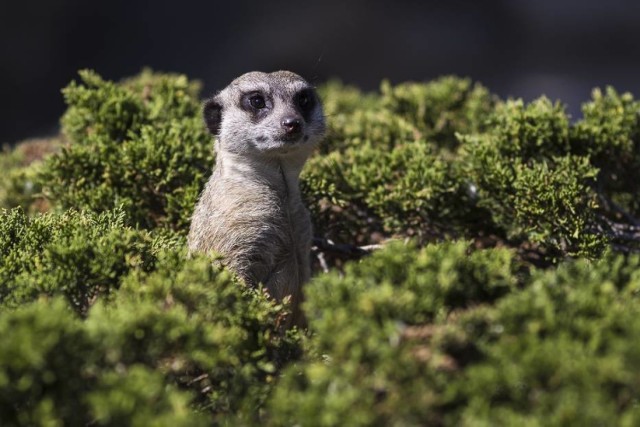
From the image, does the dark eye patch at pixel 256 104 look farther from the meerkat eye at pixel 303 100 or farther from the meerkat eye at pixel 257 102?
the meerkat eye at pixel 303 100

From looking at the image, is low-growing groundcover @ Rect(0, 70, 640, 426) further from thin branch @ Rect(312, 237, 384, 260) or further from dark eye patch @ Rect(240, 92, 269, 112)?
dark eye patch @ Rect(240, 92, 269, 112)

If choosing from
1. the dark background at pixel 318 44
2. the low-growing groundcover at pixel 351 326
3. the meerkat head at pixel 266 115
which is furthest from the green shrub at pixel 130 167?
the dark background at pixel 318 44

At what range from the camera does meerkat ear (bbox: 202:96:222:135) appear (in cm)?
554

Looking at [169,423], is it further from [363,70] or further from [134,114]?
[363,70]

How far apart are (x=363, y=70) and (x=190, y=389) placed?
1112 centimetres

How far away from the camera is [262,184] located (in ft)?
17.1

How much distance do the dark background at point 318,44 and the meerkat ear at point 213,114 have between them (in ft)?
24.6

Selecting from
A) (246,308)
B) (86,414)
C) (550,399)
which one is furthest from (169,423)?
(550,399)

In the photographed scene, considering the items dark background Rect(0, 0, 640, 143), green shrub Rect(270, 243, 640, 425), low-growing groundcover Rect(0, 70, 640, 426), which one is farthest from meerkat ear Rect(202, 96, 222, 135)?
dark background Rect(0, 0, 640, 143)

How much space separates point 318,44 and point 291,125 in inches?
346

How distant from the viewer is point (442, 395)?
262 centimetres

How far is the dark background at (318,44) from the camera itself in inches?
497

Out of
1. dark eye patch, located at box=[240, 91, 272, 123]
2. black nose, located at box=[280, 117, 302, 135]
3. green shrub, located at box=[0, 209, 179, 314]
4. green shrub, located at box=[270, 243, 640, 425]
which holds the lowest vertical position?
green shrub, located at box=[270, 243, 640, 425]

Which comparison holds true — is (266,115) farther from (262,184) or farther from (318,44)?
(318,44)
